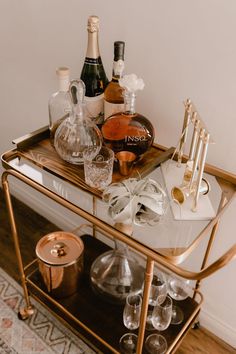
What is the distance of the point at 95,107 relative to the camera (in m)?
1.13

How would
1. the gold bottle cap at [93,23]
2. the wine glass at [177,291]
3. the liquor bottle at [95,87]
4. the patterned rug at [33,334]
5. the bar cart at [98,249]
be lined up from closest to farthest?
the bar cart at [98,249] → the gold bottle cap at [93,23] → the liquor bottle at [95,87] → the wine glass at [177,291] → the patterned rug at [33,334]

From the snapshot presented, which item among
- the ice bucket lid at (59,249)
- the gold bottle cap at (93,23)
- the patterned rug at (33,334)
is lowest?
the patterned rug at (33,334)

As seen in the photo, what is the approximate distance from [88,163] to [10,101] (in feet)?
3.10

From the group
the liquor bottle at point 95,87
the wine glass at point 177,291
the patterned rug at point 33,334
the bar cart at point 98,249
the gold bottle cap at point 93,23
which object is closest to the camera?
the bar cart at point 98,249

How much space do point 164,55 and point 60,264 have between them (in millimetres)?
764

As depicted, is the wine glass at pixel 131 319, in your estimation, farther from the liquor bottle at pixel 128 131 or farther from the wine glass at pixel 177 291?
the liquor bottle at pixel 128 131

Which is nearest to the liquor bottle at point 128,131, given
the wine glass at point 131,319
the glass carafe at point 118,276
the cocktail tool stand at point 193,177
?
the cocktail tool stand at point 193,177

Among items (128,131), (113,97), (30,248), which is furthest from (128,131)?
(30,248)

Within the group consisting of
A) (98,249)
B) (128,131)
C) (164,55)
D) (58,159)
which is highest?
(164,55)

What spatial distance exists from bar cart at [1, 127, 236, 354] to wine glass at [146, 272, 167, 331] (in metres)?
0.07

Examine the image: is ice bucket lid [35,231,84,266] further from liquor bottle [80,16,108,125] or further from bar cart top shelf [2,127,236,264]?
liquor bottle [80,16,108,125]

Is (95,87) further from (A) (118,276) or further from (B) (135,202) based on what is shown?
(A) (118,276)

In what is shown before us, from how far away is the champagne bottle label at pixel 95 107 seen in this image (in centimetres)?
112

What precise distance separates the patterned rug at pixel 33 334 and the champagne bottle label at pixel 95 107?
858mm
